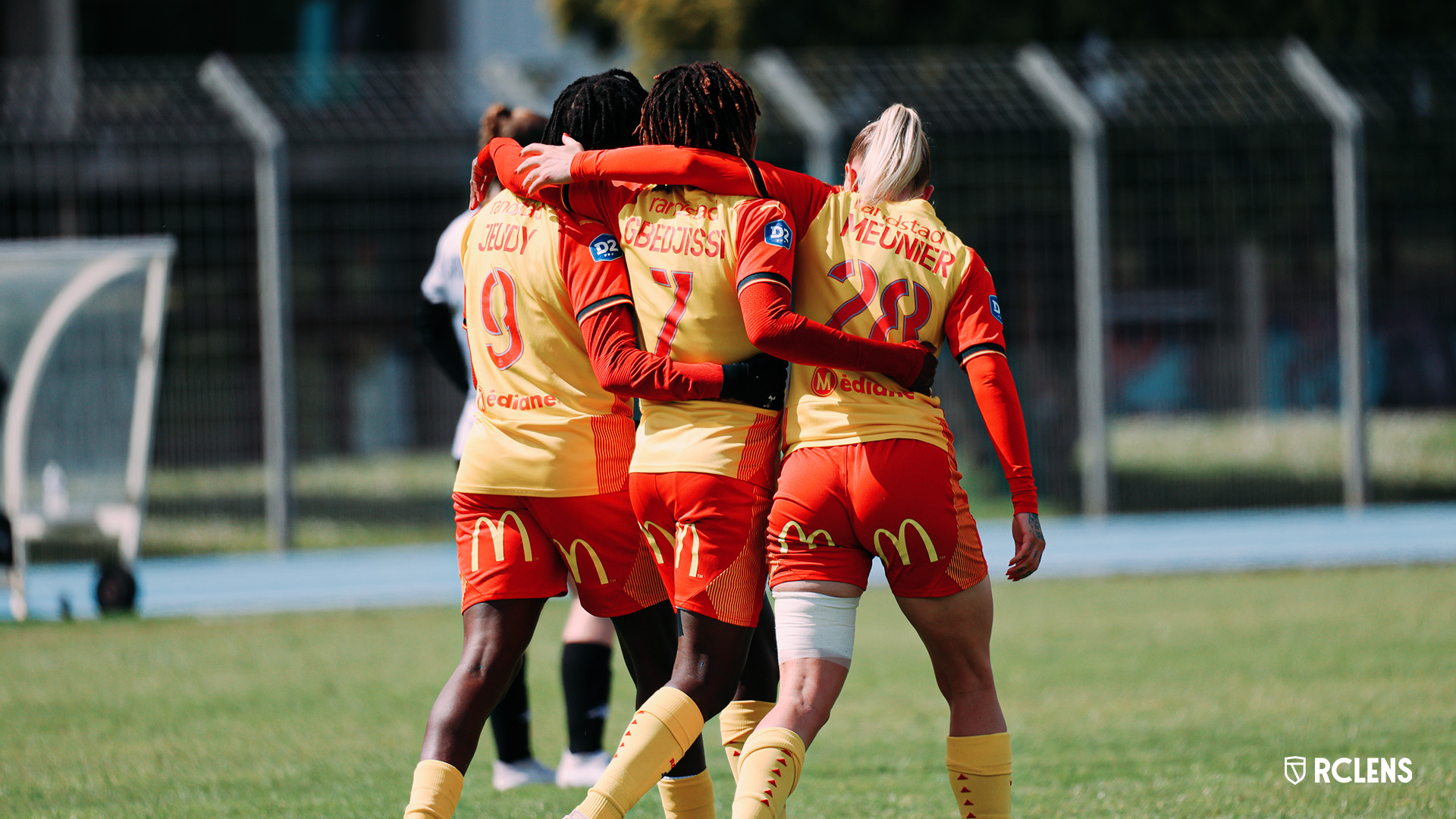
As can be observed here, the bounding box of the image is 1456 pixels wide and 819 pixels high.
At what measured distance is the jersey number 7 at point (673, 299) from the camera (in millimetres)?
3303

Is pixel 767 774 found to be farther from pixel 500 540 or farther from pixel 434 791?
pixel 500 540

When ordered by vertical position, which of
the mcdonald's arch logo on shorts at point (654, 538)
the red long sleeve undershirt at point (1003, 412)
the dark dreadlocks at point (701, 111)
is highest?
the dark dreadlocks at point (701, 111)

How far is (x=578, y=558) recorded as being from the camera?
11.5 ft

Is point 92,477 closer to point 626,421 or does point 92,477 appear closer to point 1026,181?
point 626,421

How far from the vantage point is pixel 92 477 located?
31.1 feet

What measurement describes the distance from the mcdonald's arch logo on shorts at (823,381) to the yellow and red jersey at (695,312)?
12 cm

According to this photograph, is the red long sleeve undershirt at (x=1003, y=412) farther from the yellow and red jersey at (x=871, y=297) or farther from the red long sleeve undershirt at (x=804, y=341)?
the red long sleeve undershirt at (x=804, y=341)

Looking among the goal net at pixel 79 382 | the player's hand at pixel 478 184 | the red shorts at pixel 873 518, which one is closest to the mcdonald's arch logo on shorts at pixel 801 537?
the red shorts at pixel 873 518

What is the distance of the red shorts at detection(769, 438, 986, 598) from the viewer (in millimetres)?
3252

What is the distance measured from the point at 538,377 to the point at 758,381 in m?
0.52

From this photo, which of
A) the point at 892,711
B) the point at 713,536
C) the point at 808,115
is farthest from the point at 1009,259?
the point at 713,536

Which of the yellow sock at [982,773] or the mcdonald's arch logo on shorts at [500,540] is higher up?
the mcdonald's arch logo on shorts at [500,540]

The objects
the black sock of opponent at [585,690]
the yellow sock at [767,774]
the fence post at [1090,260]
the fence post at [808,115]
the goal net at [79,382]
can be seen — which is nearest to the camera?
the yellow sock at [767,774]

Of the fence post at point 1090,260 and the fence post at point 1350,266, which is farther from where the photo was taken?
the fence post at point 1350,266
